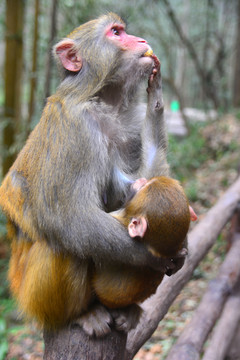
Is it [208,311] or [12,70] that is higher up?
[12,70]

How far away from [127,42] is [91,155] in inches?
40.6

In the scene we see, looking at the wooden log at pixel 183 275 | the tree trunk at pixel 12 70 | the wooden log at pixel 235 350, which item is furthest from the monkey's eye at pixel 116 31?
the tree trunk at pixel 12 70

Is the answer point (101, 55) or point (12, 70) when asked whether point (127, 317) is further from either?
point (12, 70)

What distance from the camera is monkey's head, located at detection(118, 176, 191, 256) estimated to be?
235 cm

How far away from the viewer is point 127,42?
301 centimetres

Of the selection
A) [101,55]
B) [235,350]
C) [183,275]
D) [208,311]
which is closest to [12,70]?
[101,55]

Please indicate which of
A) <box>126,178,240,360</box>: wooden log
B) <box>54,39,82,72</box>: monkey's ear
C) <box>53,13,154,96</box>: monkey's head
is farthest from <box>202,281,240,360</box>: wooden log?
<box>54,39,82,72</box>: monkey's ear

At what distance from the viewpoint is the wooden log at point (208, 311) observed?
336 centimetres

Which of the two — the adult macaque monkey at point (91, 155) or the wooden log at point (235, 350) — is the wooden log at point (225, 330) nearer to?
the wooden log at point (235, 350)

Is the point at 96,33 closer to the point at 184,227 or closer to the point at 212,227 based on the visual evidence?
the point at 184,227

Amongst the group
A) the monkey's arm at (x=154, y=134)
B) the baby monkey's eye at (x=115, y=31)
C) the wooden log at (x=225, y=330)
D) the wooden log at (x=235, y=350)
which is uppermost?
the baby monkey's eye at (x=115, y=31)

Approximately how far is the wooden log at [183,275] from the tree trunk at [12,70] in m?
3.79

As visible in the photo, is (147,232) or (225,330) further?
(225,330)

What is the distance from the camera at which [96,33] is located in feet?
9.64
